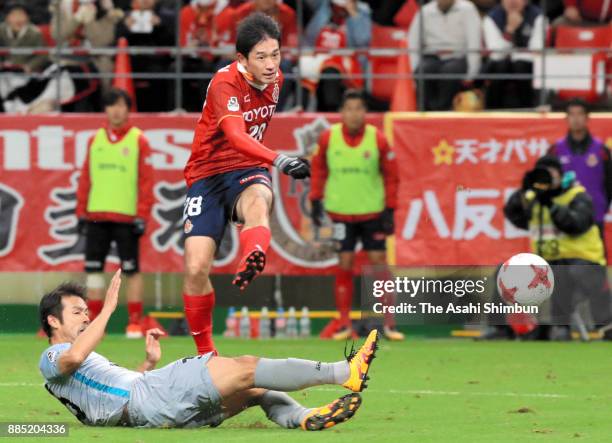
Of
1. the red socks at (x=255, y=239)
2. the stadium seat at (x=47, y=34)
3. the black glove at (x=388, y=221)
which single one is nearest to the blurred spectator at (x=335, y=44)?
the black glove at (x=388, y=221)

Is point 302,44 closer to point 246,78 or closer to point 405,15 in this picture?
point 405,15

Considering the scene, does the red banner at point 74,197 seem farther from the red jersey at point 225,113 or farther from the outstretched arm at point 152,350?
the outstretched arm at point 152,350

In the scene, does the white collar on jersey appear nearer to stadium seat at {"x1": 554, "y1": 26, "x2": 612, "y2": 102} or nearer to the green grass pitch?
the green grass pitch

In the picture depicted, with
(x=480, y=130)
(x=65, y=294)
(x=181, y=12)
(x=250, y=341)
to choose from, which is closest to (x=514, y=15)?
(x=480, y=130)

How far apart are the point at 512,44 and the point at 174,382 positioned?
10.1 m

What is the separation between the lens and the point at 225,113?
10977 mm

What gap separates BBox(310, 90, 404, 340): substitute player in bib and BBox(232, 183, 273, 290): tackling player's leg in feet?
18.3

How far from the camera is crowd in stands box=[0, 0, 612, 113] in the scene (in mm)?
18016

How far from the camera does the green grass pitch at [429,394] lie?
901 centimetres

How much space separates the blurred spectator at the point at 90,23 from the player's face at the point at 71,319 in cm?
944

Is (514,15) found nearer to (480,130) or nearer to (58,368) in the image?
(480,130)

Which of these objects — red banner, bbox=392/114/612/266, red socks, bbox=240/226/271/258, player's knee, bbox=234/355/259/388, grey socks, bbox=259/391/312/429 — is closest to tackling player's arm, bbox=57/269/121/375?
player's knee, bbox=234/355/259/388

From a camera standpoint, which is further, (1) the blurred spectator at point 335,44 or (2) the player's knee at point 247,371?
(1) the blurred spectator at point 335,44

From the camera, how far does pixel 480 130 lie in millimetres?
17219
